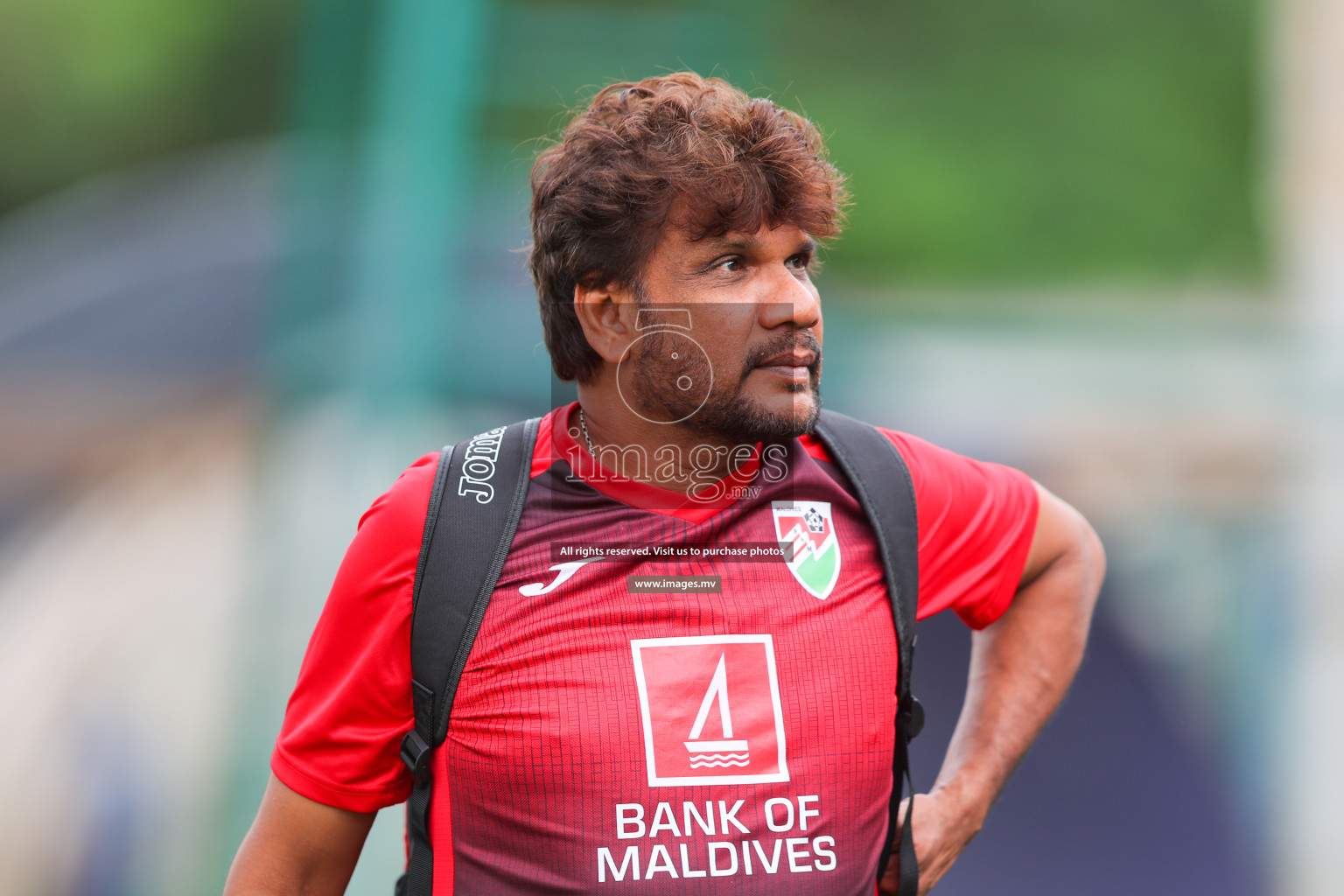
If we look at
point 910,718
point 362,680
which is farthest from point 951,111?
point 362,680

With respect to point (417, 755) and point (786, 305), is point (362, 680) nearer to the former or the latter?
point (417, 755)

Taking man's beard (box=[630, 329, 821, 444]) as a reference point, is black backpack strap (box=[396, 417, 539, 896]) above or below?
below

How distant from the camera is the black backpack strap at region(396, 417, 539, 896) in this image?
1.52 m

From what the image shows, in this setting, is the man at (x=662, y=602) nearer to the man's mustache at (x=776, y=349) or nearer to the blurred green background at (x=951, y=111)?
the man's mustache at (x=776, y=349)

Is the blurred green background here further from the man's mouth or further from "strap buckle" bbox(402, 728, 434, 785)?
"strap buckle" bbox(402, 728, 434, 785)

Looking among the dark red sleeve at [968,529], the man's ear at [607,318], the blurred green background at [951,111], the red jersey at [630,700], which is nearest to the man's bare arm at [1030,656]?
the dark red sleeve at [968,529]

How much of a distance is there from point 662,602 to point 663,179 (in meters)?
0.67

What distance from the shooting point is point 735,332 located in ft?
5.33

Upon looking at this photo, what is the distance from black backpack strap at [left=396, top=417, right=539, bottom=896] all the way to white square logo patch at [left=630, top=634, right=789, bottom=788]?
0.25 meters

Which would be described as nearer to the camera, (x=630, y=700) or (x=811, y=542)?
(x=630, y=700)

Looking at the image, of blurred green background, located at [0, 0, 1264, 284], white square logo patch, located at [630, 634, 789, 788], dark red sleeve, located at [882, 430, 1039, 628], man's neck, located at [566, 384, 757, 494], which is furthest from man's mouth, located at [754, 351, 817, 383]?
blurred green background, located at [0, 0, 1264, 284]

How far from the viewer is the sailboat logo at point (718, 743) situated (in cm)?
150

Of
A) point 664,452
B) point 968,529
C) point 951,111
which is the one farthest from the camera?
point 951,111

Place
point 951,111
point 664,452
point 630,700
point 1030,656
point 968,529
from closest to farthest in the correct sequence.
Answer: point 630,700, point 664,452, point 968,529, point 1030,656, point 951,111
